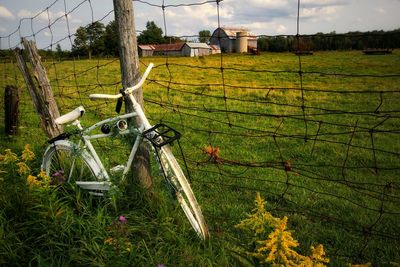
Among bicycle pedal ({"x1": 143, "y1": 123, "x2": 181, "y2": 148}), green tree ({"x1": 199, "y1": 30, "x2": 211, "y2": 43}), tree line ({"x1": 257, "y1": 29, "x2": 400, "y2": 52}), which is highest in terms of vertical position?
green tree ({"x1": 199, "y1": 30, "x2": 211, "y2": 43})

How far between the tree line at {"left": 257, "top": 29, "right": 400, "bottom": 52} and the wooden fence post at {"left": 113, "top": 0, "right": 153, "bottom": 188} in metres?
1.22

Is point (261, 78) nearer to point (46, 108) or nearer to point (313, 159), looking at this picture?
point (313, 159)

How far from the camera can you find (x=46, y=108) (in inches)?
183

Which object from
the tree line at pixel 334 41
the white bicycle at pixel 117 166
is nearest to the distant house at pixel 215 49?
the tree line at pixel 334 41

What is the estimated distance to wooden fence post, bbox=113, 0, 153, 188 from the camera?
2.92 metres

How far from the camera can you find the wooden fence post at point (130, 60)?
2.92 meters

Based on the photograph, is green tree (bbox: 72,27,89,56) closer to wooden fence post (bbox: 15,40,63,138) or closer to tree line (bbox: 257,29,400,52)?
wooden fence post (bbox: 15,40,63,138)

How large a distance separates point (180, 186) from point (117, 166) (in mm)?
777

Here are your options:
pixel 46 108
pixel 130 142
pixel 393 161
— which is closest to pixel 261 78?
pixel 393 161

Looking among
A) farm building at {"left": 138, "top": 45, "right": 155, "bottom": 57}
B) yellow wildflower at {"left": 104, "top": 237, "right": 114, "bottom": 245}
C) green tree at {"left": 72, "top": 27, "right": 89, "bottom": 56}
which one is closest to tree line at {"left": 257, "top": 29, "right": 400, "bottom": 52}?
farm building at {"left": 138, "top": 45, "right": 155, "bottom": 57}

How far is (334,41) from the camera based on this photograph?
8.71ft

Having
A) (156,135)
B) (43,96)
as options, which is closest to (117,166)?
(156,135)

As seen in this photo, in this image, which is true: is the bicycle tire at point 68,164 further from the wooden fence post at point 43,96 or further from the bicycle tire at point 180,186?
the wooden fence post at point 43,96

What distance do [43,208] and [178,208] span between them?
118cm
